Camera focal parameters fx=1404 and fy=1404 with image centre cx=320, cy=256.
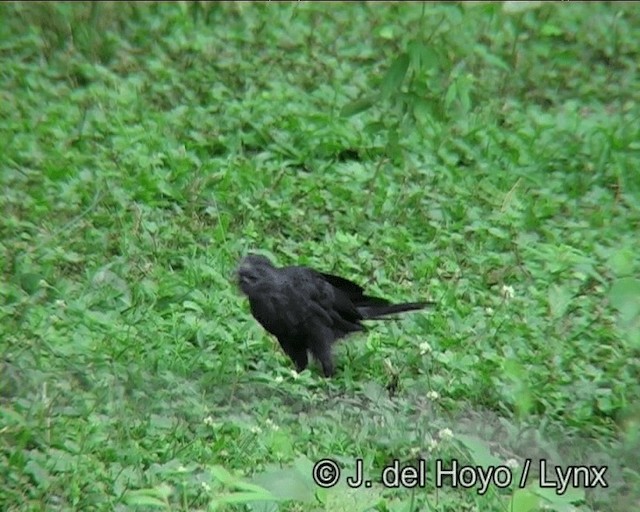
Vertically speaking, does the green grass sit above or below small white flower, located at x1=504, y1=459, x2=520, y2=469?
above

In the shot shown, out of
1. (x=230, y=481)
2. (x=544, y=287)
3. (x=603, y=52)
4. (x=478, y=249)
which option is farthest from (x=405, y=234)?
(x=230, y=481)

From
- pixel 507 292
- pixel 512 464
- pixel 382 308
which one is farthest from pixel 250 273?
pixel 512 464

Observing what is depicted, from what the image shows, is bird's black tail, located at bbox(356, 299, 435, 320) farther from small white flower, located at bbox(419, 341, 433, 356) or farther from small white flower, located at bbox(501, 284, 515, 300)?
small white flower, located at bbox(501, 284, 515, 300)

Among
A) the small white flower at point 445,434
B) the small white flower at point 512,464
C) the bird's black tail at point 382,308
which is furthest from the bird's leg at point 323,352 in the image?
the small white flower at point 512,464

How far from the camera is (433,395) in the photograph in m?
5.80

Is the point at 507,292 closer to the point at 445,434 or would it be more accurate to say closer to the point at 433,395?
the point at 433,395

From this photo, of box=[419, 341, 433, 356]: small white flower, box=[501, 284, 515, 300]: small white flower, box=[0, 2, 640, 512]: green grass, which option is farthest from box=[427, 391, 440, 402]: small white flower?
box=[501, 284, 515, 300]: small white flower

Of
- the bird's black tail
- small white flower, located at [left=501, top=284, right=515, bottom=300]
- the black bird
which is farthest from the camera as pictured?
small white flower, located at [left=501, top=284, right=515, bottom=300]

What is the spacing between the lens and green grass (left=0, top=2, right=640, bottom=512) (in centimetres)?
551

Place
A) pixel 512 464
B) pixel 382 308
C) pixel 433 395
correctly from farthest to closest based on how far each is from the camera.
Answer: pixel 382 308 < pixel 433 395 < pixel 512 464

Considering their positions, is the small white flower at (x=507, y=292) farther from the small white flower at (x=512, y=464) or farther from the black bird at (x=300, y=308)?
the small white flower at (x=512, y=464)

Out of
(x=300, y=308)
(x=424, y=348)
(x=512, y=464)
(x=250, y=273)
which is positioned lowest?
(x=512, y=464)

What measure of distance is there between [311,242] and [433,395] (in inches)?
76.4

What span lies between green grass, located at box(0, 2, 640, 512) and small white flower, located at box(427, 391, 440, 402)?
52 mm
